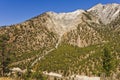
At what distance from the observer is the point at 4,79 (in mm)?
33375

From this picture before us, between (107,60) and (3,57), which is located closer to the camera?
(3,57)

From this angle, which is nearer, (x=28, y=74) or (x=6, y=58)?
(x=6, y=58)

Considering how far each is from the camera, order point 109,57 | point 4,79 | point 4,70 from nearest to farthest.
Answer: point 4,79 < point 4,70 < point 109,57

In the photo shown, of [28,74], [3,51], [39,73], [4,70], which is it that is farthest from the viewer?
[39,73]

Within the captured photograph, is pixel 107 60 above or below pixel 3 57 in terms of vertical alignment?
below

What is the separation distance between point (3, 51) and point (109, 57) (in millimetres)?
45855

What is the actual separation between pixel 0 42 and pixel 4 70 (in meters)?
11.6

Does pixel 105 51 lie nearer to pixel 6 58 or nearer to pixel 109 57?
pixel 109 57

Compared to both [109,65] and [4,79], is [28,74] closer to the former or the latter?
[109,65]

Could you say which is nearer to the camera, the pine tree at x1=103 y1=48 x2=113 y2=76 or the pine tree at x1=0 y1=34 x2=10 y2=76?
the pine tree at x1=0 y1=34 x2=10 y2=76

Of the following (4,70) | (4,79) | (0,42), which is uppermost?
(0,42)

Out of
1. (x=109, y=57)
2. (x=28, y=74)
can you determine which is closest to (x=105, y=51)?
(x=109, y=57)

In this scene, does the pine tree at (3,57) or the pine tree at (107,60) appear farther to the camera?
the pine tree at (107,60)

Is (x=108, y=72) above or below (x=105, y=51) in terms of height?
below
